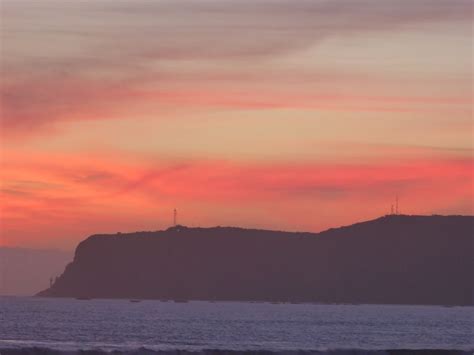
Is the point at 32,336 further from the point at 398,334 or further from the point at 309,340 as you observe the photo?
the point at 398,334

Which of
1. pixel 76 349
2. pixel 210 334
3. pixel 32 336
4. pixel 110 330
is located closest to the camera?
pixel 76 349

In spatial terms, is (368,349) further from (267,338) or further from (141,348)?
(267,338)

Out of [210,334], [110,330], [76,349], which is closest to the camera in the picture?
[76,349]

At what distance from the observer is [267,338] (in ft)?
309

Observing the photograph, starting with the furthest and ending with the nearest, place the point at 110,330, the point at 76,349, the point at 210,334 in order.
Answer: the point at 110,330 < the point at 210,334 < the point at 76,349

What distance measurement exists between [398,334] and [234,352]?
69.1 m

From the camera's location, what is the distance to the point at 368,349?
141 ft

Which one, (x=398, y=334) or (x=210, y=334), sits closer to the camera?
(x=210, y=334)

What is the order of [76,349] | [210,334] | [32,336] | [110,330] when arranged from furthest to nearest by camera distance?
[110,330]
[210,334]
[32,336]
[76,349]

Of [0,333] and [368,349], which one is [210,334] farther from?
[368,349]

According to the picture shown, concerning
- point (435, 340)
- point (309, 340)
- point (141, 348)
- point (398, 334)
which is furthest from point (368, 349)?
point (398, 334)

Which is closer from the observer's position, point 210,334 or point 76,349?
point 76,349

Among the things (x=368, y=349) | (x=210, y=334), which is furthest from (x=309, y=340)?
(x=368, y=349)

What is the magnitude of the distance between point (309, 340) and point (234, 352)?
50.0 meters
